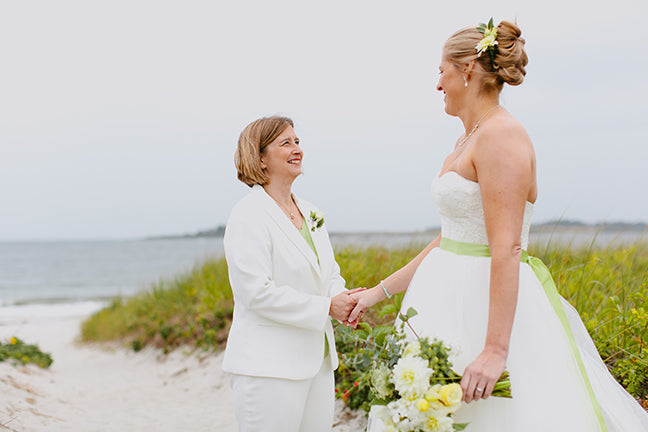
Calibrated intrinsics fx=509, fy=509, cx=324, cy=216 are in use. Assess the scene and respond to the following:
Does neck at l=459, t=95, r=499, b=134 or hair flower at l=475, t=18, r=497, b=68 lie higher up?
hair flower at l=475, t=18, r=497, b=68

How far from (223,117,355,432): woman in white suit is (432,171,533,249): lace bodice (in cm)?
85

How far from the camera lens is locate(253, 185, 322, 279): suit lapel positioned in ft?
9.02

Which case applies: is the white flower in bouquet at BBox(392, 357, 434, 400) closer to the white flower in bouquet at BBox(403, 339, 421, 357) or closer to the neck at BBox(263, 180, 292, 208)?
the white flower in bouquet at BBox(403, 339, 421, 357)

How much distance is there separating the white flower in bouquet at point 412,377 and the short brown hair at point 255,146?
1426mm

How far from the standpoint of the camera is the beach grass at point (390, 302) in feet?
12.3

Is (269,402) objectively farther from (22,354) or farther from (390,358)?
(22,354)

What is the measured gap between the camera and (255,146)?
9.53 feet

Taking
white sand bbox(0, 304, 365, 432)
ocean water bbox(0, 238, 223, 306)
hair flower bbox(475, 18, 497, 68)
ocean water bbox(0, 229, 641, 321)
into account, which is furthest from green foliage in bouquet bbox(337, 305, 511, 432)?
ocean water bbox(0, 238, 223, 306)

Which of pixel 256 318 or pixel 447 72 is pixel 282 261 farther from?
pixel 447 72

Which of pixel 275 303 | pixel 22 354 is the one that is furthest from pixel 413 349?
pixel 22 354

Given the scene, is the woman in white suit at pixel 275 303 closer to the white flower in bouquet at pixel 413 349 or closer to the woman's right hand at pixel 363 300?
the woman's right hand at pixel 363 300

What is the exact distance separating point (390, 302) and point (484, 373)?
3.11 metres

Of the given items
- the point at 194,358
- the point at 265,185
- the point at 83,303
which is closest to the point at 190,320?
the point at 194,358

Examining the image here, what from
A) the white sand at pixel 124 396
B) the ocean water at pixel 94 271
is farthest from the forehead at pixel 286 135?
the ocean water at pixel 94 271
